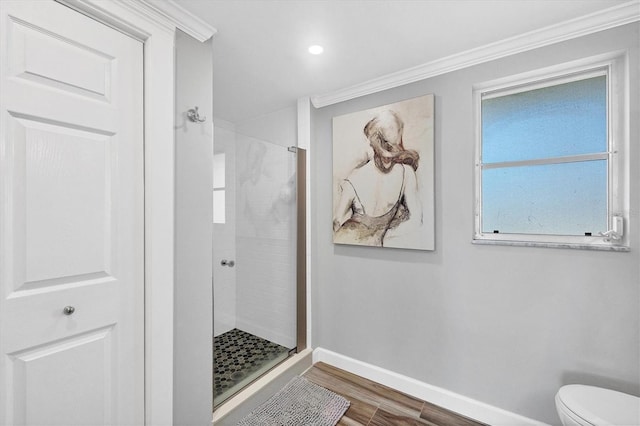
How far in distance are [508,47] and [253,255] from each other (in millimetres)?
2248

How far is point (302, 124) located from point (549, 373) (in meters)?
2.42

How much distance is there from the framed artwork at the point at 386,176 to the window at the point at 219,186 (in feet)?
2.95

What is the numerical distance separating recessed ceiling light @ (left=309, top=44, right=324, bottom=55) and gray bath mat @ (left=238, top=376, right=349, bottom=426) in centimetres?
233

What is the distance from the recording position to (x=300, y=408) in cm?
188

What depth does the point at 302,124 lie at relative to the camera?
8.16ft

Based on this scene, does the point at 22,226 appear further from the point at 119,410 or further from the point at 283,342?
the point at 283,342

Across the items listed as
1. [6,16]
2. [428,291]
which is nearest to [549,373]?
[428,291]

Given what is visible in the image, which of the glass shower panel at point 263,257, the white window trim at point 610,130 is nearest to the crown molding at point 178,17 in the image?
the glass shower panel at point 263,257

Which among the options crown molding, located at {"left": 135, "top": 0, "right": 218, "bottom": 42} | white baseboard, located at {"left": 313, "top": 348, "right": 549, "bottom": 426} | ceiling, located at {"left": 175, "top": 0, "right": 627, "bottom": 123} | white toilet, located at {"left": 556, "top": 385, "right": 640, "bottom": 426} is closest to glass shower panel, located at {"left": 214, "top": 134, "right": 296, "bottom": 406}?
white baseboard, located at {"left": 313, "top": 348, "right": 549, "bottom": 426}

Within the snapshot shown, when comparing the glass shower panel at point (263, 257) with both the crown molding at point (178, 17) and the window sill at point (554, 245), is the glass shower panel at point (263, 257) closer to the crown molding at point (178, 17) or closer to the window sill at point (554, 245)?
the crown molding at point (178, 17)

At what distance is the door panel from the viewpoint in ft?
3.24

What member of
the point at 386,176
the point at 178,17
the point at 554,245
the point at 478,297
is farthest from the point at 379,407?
the point at 178,17

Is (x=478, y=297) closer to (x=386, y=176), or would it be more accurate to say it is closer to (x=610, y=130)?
(x=386, y=176)

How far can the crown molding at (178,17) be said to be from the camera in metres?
1.28
